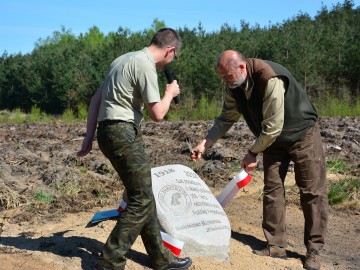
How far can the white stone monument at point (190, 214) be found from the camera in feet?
16.5

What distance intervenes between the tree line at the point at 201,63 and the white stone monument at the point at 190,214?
15.9 m

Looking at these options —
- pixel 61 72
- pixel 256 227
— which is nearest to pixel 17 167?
pixel 256 227

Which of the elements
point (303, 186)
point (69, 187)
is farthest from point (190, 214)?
point (69, 187)

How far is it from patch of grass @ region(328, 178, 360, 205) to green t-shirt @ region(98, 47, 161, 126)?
400 centimetres

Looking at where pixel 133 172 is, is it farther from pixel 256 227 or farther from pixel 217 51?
pixel 217 51

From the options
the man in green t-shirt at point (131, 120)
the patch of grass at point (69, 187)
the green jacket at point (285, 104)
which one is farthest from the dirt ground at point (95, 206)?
the green jacket at point (285, 104)

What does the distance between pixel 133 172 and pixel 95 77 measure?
77.7 ft

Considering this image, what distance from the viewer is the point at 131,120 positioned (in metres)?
4.24

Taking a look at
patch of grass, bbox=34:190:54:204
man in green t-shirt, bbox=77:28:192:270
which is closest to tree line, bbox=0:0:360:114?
patch of grass, bbox=34:190:54:204

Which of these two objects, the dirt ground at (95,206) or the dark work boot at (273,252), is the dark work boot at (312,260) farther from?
the dark work boot at (273,252)

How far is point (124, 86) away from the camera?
4152 millimetres

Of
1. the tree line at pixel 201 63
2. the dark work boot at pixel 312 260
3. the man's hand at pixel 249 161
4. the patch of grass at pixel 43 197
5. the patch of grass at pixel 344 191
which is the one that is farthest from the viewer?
the tree line at pixel 201 63

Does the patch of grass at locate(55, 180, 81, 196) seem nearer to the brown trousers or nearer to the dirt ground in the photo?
the dirt ground

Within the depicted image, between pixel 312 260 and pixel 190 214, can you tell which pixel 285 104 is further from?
pixel 312 260
